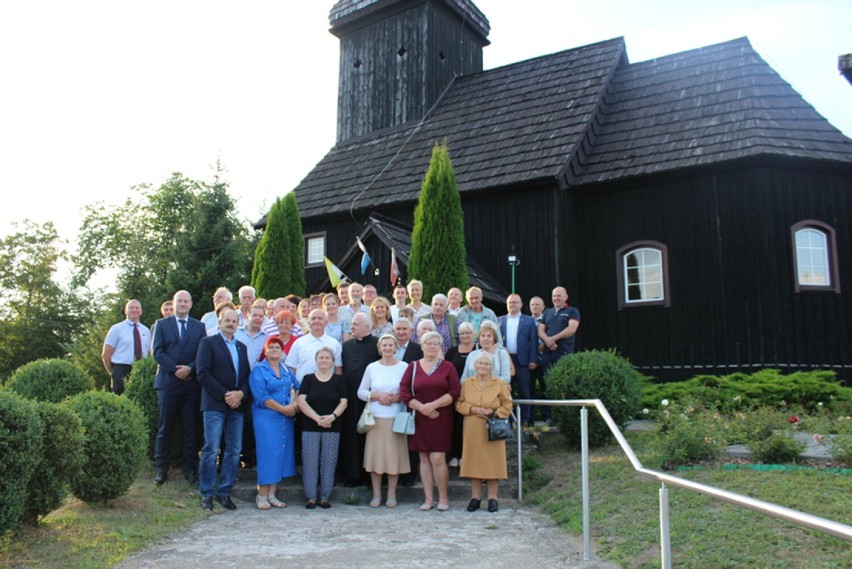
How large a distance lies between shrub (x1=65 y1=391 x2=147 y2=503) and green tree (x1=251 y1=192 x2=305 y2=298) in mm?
10853

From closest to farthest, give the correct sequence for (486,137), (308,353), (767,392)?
1. (308,353)
2. (767,392)
3. (486,137)

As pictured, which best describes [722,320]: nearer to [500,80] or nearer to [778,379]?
[778,379]

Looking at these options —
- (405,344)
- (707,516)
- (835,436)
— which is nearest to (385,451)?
(405,344)

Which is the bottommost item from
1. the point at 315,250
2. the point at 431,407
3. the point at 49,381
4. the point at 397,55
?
the point at 431,407

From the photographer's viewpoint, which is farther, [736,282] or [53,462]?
[736,282]

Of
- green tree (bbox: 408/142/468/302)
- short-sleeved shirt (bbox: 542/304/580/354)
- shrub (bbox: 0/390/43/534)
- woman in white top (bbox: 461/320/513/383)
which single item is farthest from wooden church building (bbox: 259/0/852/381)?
shrub (bbox: 0/390/43/534)

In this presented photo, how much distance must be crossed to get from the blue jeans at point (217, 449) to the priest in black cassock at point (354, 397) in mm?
1111

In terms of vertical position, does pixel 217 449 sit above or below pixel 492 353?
below

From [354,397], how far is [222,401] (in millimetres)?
1388

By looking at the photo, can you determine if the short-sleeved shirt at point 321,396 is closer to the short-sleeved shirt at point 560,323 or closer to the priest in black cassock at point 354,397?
the priest in black cassock at point 354,397

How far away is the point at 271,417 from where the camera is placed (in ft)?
24.2

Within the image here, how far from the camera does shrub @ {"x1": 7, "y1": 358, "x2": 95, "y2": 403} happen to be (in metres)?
9.78

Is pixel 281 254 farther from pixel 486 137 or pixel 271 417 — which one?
pixel 271 417

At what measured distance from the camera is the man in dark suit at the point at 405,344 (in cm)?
775
